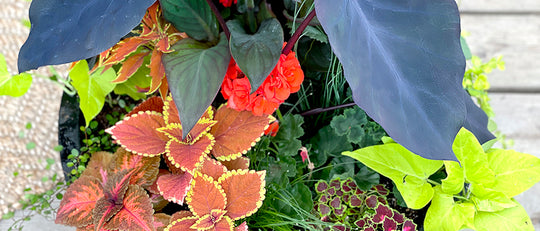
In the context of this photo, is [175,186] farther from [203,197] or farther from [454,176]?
[454,176]

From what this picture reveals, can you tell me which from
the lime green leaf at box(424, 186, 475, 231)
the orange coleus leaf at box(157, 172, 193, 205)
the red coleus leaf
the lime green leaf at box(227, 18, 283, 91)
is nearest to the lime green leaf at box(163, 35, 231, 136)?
the lime green leaf at box(227, 18, 283, 91)

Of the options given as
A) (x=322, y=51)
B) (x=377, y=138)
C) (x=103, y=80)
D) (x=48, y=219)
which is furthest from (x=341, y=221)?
(x=48, y=219)

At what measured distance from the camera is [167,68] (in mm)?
522

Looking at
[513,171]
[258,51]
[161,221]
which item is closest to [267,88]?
[258,51]

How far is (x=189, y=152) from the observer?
588 mm

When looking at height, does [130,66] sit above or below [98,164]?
above

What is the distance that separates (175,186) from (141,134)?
98 mm

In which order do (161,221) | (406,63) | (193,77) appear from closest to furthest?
(406,63), (193,77), (161,221)

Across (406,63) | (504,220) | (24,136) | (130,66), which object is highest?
(406,63)

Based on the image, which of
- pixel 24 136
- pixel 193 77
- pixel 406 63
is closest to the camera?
pixel 406 63

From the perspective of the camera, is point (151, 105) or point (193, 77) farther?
point (151, 105)

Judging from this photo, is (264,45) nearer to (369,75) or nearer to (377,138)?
(369,75)

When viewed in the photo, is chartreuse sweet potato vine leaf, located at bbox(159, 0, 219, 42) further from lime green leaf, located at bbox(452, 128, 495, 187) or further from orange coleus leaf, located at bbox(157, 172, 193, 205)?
lime green leaf, located at bbox(452, 128, 495, 187)

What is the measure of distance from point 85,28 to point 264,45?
213mm
